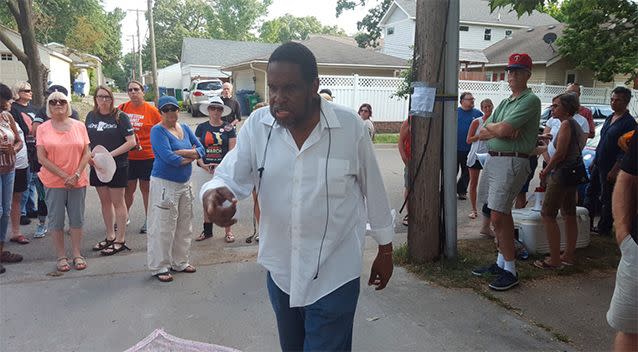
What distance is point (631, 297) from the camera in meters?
2.27

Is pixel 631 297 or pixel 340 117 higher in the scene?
pixel 340 117

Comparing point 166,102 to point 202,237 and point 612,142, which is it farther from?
point 612,142

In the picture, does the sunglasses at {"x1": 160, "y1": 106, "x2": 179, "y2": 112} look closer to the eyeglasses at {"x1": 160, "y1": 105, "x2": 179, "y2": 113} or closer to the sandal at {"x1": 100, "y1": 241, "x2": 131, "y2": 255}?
the eyeglasses at {"x1": 160, "y1": 105, "x2": 179, "y2": 113}

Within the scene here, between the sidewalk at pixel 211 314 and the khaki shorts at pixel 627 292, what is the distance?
1.13 meters

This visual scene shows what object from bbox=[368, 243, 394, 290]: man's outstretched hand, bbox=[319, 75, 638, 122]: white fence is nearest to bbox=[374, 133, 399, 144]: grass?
bbox=[319, 75, 638, 122]: white fence

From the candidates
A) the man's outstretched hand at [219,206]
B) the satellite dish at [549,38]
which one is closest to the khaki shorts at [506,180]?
the man's outstretched hand at [219,206]

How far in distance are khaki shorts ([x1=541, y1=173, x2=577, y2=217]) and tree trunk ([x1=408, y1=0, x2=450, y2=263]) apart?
3.62 feet

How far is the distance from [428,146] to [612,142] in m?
3.08

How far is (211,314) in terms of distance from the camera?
3.85 m

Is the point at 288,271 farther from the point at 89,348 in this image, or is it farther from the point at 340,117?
the point at 89,348

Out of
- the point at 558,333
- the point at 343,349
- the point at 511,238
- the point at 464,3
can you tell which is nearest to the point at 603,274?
the point at 511,238

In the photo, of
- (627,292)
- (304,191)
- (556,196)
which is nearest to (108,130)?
(304,191)

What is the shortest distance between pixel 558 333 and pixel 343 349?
88.1 inches

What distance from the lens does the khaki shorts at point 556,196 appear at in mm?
4711
